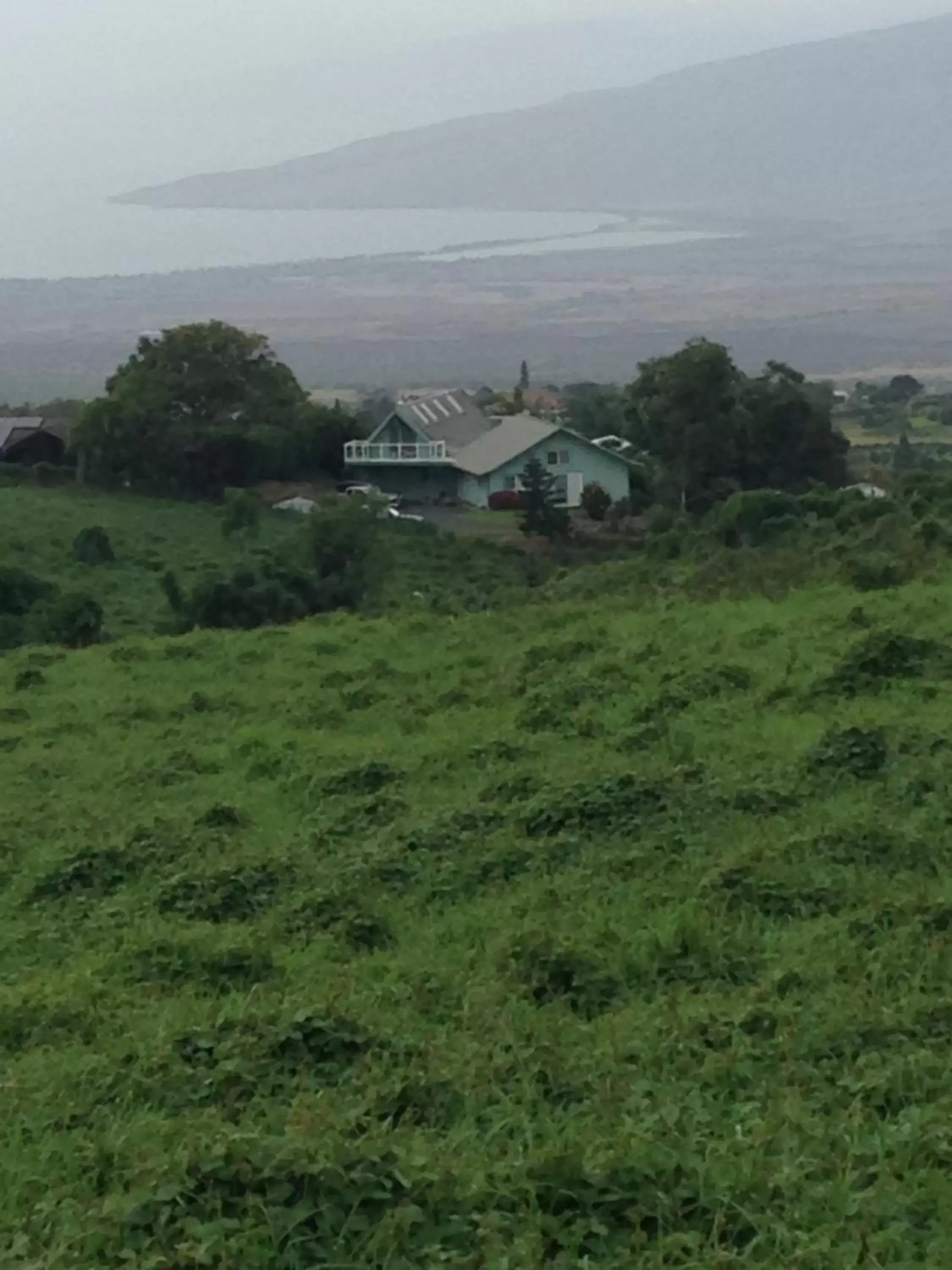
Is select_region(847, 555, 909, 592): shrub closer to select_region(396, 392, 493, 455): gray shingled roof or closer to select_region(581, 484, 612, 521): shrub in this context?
select_region(581, 484, 612, 521): shrub

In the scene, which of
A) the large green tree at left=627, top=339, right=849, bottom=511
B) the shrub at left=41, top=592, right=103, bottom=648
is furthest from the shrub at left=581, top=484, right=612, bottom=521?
the shrub at left=41, top=592, right=103, bottom=648

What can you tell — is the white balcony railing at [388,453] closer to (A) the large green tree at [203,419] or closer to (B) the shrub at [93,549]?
(A) the large green tree at [203,419]

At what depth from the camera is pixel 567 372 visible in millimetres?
63281

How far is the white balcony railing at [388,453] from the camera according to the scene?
33.4 meters

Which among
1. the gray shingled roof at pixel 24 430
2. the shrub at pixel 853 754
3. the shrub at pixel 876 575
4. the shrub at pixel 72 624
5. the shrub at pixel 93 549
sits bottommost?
the shrub at pixel 72 624

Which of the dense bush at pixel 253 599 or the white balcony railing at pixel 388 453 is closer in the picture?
the dense bush at pixel 253 599

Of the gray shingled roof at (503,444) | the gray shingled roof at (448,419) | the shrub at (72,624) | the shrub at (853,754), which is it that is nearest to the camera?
the shrub at (853,754)

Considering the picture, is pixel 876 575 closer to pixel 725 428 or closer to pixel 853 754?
pixel 853 754

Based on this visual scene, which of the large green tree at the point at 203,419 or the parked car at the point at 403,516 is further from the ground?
the large green tree at the point at 203,419

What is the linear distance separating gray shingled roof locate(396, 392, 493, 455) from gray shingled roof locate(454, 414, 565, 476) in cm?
46

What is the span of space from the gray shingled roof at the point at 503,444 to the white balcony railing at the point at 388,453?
0.61 m

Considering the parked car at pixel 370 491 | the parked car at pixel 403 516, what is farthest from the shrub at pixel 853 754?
the parked car at pixel 370 491

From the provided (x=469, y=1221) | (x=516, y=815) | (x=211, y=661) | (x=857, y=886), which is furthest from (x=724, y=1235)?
(x=211, y=661)

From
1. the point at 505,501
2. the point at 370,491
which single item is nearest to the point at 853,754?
the point at 370,491
